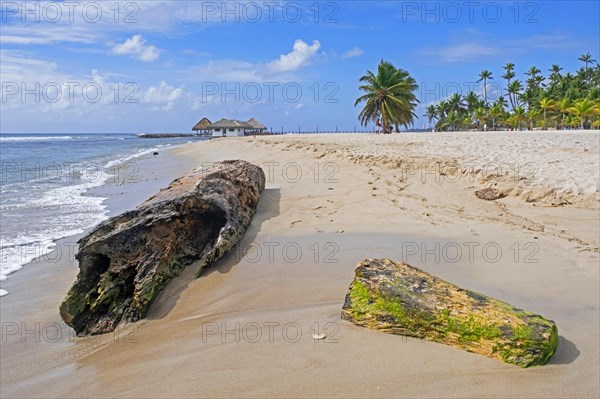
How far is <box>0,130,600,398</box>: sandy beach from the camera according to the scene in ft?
11.3

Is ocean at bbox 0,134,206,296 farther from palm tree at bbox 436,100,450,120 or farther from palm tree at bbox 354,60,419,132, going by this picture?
palm tree at bbox 436,100,450,120

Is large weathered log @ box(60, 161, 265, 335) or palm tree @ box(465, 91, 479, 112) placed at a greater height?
palm tree @ box(465, 91, 479, 112)

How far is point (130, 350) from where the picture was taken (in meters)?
4.31

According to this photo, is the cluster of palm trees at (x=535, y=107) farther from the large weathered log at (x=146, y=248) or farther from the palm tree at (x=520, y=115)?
the large weathered log at (x=146, y=248)

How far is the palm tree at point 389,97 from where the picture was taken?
4444 centimetres

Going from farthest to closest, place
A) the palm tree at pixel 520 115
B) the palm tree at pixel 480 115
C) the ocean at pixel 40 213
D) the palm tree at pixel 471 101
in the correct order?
the palm tree at pixel 471 101 → the palm tree at pixel 480 115 → the palm tree at pixel 520 115 → the ocean at pixel 40 213

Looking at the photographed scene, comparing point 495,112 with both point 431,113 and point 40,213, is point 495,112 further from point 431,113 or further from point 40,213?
point 40,213

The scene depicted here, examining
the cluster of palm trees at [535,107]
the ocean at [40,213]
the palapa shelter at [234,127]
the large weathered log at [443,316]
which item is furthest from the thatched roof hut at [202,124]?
the large weathered log at [443,316]

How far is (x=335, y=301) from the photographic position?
4.93 meters

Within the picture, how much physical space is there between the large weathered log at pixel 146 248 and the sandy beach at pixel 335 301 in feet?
0.72

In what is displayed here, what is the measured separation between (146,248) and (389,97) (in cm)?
4202

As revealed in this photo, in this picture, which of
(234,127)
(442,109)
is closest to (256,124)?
(234,127)

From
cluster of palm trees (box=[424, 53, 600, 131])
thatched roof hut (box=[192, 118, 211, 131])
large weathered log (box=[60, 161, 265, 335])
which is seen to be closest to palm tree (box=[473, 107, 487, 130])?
cluster of palm trees (box=[424, 53, 600, 131])

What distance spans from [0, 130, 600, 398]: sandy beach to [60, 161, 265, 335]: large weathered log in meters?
0.22
